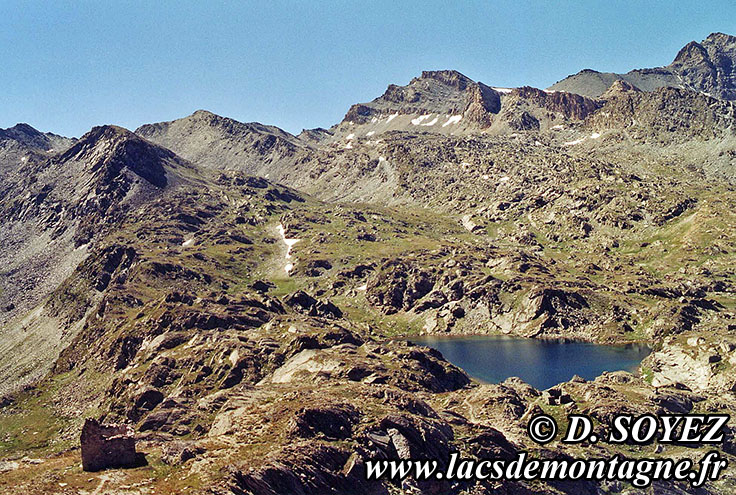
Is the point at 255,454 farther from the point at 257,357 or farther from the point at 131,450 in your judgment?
the point at 257,357

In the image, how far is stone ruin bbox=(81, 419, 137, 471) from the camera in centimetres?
6109

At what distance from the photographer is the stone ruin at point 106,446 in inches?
2405

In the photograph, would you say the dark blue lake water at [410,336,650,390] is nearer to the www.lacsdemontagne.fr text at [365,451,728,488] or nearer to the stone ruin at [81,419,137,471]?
the www.lacsdemontagne.fr text at [365,451,728,488]

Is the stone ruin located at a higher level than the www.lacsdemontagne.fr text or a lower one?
higher

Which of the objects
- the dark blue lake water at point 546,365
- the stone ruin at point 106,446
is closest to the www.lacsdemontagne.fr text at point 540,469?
the stone ruin at point 106,446

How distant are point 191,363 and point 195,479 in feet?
284

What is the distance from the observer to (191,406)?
97.4 metres

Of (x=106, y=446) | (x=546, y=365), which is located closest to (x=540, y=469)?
(x=106, y=446)

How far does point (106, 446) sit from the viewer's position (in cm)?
6191

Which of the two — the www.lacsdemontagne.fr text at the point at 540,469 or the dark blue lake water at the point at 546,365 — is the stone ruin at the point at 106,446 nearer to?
the www.lacsdemontagne.fr text at the point at 540,469

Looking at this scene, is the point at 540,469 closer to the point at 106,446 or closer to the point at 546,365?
the point at 106,446

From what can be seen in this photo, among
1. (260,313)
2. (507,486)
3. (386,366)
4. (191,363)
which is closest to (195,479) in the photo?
(507,486)

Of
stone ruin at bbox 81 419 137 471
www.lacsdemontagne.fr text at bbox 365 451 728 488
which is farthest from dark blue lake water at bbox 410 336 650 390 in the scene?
stone ruin at bbox 81 419 137 471

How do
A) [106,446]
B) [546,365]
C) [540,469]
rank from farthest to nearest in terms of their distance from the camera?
1. [546,365]
2. [540,469]
3. [106,446]
